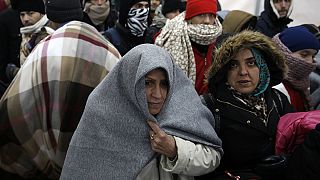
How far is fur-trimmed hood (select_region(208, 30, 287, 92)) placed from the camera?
2.47 meters

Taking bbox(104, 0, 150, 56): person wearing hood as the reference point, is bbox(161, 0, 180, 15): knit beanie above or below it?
below

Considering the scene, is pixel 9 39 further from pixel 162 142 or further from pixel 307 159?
pixel 307 159

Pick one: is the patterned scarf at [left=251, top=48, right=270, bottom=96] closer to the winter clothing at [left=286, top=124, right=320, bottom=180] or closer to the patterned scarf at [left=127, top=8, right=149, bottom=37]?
the winter clothing at [left=286, top=124, right=320, bottom=180]

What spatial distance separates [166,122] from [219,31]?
1.68m

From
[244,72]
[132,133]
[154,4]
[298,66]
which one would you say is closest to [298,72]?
[298,66]

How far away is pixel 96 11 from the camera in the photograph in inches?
202

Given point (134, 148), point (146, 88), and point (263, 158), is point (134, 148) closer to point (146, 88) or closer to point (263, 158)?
point (146, 88)

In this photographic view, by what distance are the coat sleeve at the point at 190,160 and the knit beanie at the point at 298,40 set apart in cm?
142

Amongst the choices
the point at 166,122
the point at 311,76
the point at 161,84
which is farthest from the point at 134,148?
the point at 311,76

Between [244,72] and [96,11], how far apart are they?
3024 mm

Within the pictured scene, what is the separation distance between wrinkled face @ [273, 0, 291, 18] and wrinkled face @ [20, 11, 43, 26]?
2.63 metres

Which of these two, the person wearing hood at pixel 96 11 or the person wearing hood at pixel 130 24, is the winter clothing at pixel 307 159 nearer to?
the person wearing hood at pixel 130 24

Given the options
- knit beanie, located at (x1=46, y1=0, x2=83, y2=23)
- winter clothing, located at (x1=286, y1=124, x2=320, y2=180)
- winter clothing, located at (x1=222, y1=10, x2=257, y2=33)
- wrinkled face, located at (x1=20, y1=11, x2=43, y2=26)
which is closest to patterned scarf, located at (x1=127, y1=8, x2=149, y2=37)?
knit beanie, located at (x1=46, y1=0, x2=83, y2=23)

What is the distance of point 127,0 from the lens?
428 centimetres
